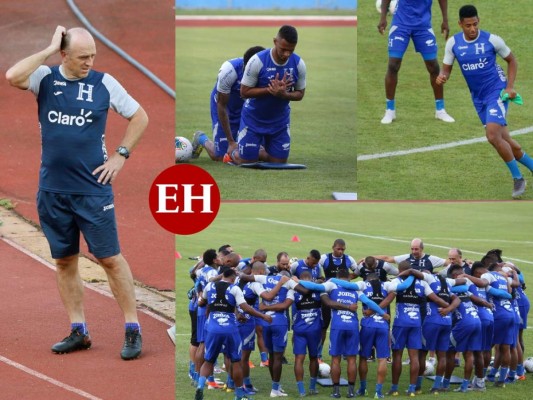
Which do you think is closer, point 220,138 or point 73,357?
point 73,357

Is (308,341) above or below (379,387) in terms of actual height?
above

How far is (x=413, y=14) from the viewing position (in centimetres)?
1056

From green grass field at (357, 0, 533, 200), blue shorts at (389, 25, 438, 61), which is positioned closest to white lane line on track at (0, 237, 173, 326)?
green grass field at (357, 0, 533, 200)

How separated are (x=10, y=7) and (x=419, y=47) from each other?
902cm

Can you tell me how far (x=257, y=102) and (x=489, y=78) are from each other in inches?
77.5

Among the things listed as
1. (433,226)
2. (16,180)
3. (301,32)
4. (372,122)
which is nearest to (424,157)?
(372,122)

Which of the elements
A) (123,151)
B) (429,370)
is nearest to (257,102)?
(123,151)

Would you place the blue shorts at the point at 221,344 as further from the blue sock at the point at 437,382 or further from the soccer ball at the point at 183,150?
the blue sock at the point at 437,382

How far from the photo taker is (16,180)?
45.2 ft

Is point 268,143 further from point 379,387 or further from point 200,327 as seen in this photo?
point 379,387

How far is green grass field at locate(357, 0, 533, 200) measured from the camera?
10.4m

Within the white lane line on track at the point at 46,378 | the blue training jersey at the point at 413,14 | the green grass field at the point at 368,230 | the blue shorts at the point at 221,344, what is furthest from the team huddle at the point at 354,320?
the green grass field at the point at 368,230

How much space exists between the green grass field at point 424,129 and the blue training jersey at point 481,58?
0.41 feet

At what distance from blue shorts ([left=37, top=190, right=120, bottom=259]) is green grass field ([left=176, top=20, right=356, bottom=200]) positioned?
1332 mm
